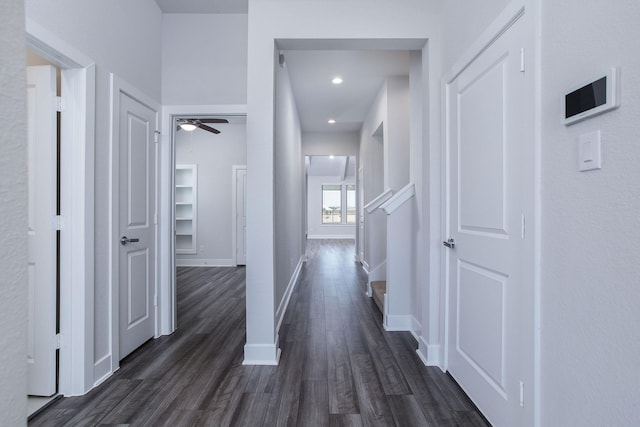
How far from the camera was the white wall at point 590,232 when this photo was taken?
893 millimetres

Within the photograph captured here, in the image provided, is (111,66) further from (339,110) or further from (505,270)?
(339,110)

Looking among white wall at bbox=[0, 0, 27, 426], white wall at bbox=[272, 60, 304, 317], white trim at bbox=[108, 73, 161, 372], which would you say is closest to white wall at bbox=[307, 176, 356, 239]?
white wall at bbox=[272, 60, 304, 317]

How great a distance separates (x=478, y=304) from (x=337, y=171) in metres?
10.5

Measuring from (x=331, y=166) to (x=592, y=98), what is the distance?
1079cm

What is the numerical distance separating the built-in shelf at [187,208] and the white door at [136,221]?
3750 millimetres

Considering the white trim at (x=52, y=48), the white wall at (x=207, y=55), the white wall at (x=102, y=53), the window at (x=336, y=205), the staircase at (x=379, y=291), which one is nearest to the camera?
the white trim at (x=52, y=48)

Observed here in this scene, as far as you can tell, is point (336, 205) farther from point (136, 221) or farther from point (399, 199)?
point (136, 221)

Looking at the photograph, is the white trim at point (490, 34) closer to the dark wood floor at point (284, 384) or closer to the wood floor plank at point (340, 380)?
the dark wood floor at point (284, 384)

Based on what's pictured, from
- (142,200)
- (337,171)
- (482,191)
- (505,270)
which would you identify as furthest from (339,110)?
(337,171)

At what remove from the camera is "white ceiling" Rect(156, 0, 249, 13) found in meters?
2.79

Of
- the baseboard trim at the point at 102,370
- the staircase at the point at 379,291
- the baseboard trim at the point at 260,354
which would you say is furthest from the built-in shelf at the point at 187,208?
the baseboard trim at the point at 260,354

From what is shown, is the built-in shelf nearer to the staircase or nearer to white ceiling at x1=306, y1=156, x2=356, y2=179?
the staircase

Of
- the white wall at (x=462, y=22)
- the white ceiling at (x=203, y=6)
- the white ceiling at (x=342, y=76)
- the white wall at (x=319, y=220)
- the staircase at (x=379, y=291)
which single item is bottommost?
the staircase at (x=379, y=291)

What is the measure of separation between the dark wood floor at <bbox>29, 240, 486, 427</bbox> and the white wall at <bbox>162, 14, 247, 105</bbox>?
2094 mm
